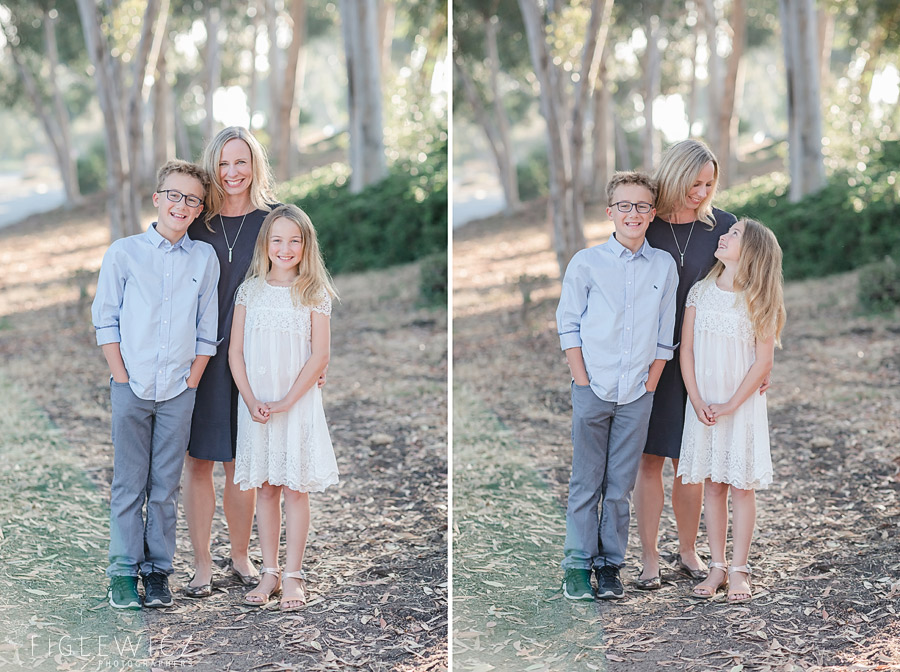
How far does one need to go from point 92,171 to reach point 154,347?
20.0 meters

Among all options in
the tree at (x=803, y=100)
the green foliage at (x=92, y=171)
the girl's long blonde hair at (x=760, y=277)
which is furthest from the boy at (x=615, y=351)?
the green foliage at (x=92, y=171)

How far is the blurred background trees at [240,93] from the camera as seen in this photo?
925 cm

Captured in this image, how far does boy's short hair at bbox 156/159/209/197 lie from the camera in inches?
132

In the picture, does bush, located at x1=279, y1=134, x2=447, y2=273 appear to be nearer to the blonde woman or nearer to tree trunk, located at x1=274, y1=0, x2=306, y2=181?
tree trunk, located at x1=274, y1=0, x2=306, y2=181

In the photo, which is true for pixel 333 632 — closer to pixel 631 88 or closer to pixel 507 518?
pixel 507 518

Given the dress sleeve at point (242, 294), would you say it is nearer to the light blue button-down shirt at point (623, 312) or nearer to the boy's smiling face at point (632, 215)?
the light blue button-down shirt at point (623, 312)

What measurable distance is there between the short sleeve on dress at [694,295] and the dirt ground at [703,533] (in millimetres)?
1148

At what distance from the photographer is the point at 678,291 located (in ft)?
11.8

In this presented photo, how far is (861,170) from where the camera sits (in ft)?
37.7

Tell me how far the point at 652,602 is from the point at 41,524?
2944 mm

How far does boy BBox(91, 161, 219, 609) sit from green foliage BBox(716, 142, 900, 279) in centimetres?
826

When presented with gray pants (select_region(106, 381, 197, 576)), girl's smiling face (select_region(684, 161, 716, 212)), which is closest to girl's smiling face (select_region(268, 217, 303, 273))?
gray pants (select_region(106, 381, 197, 576))

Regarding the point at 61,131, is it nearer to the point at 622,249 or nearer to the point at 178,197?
the point at 178,197

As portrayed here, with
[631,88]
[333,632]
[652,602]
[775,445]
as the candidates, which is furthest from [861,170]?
[631,88]
